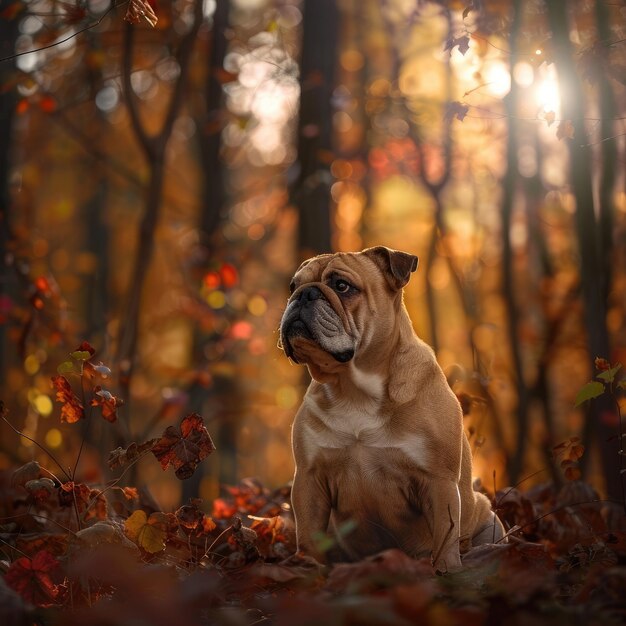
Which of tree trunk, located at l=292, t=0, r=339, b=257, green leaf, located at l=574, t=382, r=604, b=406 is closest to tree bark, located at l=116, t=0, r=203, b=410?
tree trunk, located at l=292, t=0, r=339, b=257

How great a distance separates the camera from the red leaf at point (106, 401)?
4.11 meters

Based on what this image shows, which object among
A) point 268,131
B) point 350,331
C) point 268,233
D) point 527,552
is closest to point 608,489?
point 527,552

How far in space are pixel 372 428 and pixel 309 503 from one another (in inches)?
22.9

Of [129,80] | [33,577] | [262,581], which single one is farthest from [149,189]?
[262,581]

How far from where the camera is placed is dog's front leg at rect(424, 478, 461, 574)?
13.1 feet

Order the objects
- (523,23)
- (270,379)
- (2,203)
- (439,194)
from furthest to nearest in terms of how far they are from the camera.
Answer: (270,379), (439,194), (2,203), (523,23)

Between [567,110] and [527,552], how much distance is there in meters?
3.29

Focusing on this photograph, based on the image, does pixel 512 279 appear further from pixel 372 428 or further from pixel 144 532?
pixel 144 532

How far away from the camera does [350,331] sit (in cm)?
445

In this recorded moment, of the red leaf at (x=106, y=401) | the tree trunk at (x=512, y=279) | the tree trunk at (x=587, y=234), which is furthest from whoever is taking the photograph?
the tree trunk at (x=512, y=279)

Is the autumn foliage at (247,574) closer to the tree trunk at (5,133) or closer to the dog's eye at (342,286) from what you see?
the dog's eye at (342,286)

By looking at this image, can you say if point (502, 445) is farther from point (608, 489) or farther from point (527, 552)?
point (527, 552)

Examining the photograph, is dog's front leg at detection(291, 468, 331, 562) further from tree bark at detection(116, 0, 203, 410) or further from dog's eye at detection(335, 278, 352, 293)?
tree bark at detection(116, 0, 203, 410)

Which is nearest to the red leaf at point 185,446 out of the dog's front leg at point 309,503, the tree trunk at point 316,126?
the dog's front leg at point 309,503
